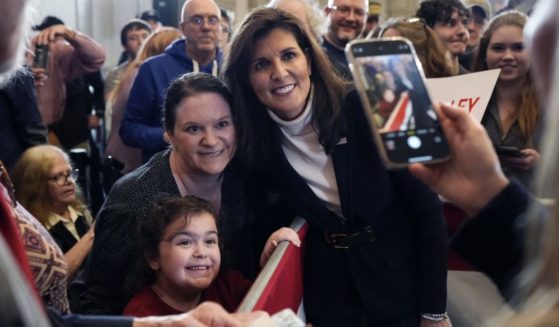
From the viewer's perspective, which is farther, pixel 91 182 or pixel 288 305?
pixel 91 182

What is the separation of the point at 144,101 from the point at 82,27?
18.4 ft

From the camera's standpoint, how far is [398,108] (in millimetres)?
1578

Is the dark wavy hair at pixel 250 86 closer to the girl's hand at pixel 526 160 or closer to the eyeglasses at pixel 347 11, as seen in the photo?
the girl's hand at pixel 526 160

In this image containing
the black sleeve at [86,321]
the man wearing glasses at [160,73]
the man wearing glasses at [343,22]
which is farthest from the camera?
the man wearing glasses at [343,22]

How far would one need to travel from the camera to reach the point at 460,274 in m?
3.25

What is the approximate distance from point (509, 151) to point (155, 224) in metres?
1.61

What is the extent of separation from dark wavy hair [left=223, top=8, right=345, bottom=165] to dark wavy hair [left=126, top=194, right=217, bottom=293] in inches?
9.5

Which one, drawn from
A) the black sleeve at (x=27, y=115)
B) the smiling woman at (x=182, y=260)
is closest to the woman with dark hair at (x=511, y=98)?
the smiling woman at (x=182, y=260)

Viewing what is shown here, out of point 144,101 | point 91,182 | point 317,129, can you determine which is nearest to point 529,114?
point 317,129

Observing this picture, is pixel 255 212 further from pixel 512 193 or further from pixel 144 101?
pixel 144 101

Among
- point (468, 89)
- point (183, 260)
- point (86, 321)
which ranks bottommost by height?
point (183, 260)

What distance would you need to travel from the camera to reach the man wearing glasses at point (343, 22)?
4.61 meters

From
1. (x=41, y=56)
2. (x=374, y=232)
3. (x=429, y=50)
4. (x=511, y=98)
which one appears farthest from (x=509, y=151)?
(x=41, y=56)

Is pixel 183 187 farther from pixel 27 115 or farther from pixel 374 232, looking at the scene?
pixel 27 115
